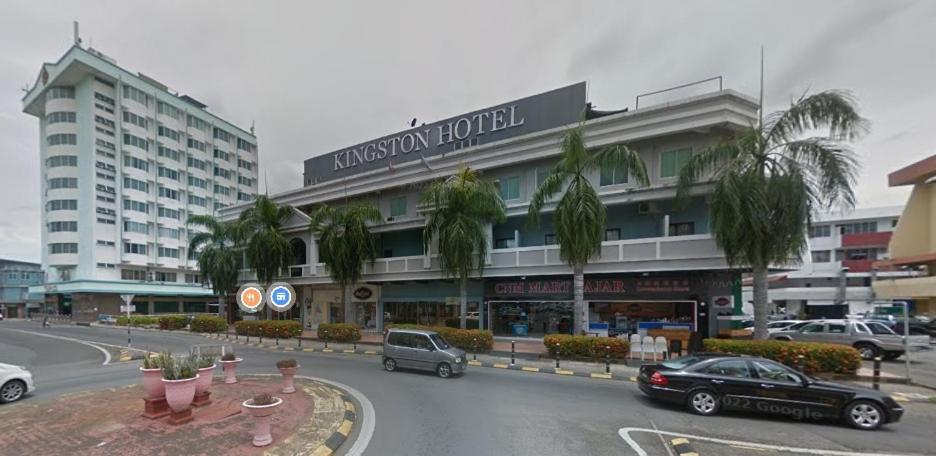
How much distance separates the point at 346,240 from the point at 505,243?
9.68 meters

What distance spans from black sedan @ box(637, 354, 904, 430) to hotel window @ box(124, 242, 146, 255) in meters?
71.7

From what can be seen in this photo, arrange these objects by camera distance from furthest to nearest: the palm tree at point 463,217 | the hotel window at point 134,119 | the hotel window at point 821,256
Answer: the hotel window at point 134,119
the hotel window at point 821,256
the palm tree at point 463,217

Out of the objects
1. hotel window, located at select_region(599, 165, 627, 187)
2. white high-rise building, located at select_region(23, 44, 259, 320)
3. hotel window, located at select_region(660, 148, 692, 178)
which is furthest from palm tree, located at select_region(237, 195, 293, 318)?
hotel window, located at select_region(660, 148, 692, 178)

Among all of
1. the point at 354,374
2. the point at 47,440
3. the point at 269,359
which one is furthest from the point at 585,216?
the point at 47,440

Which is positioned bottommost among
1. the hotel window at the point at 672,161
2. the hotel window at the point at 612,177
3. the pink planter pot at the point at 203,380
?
the pink planter pot at the point at 203,380

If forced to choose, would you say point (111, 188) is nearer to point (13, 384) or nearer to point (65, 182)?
point (65, 182)

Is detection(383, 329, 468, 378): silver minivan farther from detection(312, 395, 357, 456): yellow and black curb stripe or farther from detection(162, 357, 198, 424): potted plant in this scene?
detection(162, 357, 198, 424): potted plant

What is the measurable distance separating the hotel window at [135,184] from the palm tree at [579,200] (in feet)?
219

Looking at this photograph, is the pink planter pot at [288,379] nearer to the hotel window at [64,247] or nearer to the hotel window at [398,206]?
the hotel window at [398,206]

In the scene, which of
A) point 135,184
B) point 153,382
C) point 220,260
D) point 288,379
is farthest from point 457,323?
point 135,184

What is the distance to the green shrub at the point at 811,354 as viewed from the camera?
1405cm

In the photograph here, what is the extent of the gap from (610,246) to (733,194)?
6071mm

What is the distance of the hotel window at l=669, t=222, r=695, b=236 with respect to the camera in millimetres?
19812

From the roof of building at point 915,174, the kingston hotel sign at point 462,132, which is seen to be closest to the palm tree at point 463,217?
the kingston hotel sign at point 462,132
